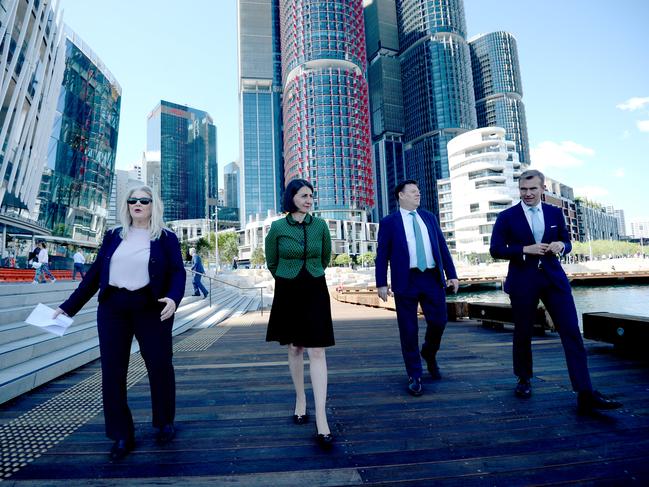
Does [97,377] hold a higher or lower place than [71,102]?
lower

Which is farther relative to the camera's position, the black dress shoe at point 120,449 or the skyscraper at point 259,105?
the skyscraper at point 259,105

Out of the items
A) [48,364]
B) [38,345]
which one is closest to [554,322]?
[48,364]

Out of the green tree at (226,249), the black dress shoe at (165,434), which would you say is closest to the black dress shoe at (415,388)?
the black dress shoe at (165,434)

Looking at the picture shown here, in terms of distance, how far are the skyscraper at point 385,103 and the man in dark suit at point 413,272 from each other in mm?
132520

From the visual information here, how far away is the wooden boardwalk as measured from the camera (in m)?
1.93

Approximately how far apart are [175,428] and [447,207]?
10489 cm

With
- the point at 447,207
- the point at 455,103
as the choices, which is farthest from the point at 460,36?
the point at 447,207

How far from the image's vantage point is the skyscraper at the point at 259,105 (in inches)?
4980

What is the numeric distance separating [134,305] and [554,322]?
10.8 ft

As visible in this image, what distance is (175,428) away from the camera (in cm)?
260

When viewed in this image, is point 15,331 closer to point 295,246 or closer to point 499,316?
point 295,246

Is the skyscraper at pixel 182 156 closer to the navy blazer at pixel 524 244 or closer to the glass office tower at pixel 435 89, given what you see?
the glass office tower at pixel 435 89

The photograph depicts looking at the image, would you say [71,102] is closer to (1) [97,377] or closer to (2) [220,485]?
(1) [97,377]

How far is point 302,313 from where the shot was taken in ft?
8.29
